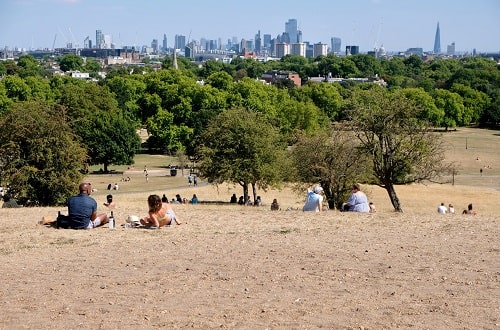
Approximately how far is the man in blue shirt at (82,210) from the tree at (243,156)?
66.5 feet

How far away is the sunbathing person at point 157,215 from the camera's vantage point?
1591 cm

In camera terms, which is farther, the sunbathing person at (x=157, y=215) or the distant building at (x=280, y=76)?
the distant building at (x=280, y=76)

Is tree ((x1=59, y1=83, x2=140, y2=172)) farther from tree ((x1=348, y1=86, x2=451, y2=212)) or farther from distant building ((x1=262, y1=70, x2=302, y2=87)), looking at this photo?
distant building ((x1=262, y1=70, x2=302, y2=87))

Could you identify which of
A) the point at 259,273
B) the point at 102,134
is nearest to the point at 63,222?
the point at 259,273

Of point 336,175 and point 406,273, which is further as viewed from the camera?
point 336,175

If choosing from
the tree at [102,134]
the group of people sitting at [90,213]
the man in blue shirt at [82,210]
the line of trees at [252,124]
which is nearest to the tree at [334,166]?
the line of trees at [252,124]

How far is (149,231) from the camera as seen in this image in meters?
15.7

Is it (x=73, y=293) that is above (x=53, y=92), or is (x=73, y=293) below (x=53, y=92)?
below

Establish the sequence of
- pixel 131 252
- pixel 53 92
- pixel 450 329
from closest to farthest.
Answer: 1. pixel 450 329
2. pixel 131 252
3. pixel 53 92

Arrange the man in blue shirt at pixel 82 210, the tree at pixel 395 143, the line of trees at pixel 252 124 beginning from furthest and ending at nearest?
the line of trees at pixel 252 124 → the tree at pixel 395 143 → the man in blue shirt at pixel 82 210

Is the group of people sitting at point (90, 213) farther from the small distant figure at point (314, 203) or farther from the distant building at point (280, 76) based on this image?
the distant building at point (280, 76)

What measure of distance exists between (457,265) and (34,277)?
761cm

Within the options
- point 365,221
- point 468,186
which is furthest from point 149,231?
point 468,186

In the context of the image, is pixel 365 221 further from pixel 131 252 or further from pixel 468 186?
pixel 468 186
